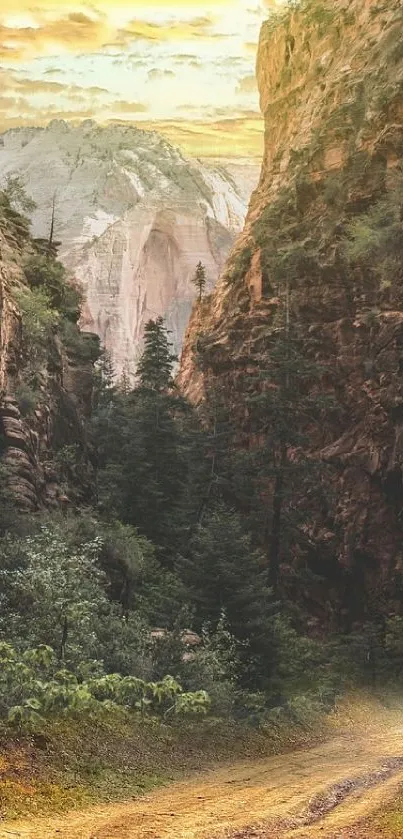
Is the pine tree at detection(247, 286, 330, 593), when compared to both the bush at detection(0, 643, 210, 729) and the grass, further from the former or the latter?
the grass

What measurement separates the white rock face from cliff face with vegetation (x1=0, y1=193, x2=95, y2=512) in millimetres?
44701

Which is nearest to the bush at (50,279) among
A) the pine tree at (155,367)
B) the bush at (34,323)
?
the bush at (34,323)

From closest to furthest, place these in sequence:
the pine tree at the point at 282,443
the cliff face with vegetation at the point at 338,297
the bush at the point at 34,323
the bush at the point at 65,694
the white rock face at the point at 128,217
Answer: the bush at the point at 65,694
the pine tree at the point at 282,443
the bush at the point at 34,323
the cliff face with vegetation at the point at 338,297
the white rock face at the point at 128,217

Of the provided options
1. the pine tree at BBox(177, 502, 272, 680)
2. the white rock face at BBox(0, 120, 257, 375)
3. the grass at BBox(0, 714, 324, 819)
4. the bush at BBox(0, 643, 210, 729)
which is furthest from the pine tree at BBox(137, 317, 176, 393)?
the white rock face at BBox(0, 120, 257, 375)

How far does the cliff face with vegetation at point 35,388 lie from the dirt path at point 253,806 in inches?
449

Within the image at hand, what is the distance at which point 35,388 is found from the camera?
2486 centimetres

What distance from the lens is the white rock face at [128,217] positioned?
8062cm

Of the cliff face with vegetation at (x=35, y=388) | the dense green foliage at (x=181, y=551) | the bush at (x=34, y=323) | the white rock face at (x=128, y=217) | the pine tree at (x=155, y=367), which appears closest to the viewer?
the dense green foliage at (x=181, y=551)

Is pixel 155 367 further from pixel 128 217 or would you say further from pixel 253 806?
pixel 128 217

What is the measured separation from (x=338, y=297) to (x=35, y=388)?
1296 centimetres

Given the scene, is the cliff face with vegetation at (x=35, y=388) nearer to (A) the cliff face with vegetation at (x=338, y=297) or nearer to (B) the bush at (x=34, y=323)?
(B) the bush at (x=34, y=323)

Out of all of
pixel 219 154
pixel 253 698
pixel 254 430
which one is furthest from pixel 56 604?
pixel 219 154

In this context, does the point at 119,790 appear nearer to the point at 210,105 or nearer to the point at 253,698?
the point at 253,698

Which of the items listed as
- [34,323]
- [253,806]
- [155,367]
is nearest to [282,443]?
[34,323]
